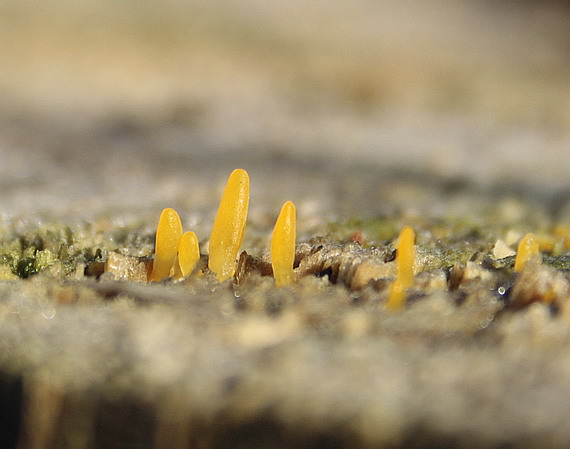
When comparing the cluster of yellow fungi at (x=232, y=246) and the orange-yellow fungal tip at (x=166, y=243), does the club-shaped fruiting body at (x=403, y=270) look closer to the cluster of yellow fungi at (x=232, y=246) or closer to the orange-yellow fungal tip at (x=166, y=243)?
the cluster of yellow fungi at (x=232, y=246)

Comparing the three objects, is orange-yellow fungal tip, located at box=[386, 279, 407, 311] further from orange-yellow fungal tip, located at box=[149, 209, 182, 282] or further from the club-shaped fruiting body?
orange-yellow fungal tip, located at box=[149, 209, 182, 282]

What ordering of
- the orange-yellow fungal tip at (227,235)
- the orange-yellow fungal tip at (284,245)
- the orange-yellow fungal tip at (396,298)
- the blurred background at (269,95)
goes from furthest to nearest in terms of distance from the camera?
the blurred background at (269,95)
the orange-yellow fungal tip at (227,235)
the orange-yellow fungal tip at (284,245)
the orange-yellow fungal tip at (396,298)

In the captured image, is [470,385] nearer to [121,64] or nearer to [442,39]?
[121,64]

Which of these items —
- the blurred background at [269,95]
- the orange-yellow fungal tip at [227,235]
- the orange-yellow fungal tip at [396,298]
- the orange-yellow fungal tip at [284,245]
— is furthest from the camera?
the blurred background at [269,95]

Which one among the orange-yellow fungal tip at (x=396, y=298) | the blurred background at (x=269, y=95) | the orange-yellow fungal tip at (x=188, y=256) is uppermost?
the blurred background at (x=269, y=95)

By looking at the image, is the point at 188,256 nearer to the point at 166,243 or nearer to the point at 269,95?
the point at 166,243

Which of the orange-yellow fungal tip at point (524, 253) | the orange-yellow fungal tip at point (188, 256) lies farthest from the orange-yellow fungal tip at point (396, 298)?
the orange-yellow fungal tip at point (188, 256)
